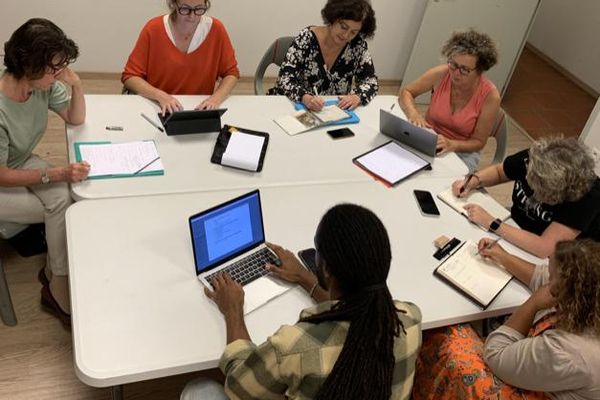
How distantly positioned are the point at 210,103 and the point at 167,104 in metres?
0.21

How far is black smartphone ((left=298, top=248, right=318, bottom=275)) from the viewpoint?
1759 millimetres

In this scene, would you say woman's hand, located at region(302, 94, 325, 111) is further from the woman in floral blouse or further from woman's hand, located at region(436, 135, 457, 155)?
woman's hand, located at region(436, 135, 457, 155)

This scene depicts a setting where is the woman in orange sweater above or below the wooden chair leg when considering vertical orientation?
above

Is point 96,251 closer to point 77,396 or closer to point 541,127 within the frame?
point 77,396

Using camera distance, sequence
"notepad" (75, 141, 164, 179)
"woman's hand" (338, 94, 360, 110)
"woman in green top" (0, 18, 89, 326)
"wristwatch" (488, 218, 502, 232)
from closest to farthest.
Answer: "woman in green top" (0, 18, 89, 326) < "notepad" (75, 141, 164, 179) < "wristwatch" (488, 218, 502, 232) < "woman's hand" (338, 94, 360, 110)

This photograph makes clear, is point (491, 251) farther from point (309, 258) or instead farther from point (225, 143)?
point (225, 143)

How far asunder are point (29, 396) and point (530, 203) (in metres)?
2.12

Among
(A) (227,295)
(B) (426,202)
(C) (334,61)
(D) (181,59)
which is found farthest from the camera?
(C) (334,61)

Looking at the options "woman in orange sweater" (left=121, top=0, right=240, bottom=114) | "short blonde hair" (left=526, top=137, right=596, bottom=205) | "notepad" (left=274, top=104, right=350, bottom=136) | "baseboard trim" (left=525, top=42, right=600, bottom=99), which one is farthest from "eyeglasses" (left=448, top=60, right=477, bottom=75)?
"baseboard trim" (left=525, top=42, right=600, bottom=99)

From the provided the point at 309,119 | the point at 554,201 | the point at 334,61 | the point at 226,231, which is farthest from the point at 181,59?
the point at 554,201

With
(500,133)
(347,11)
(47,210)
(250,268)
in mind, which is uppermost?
(347,11)

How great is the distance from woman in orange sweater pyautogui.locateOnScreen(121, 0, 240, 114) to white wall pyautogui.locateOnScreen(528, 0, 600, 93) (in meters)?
4.13

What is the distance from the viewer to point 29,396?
2031 millimetres

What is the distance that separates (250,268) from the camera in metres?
1.72
